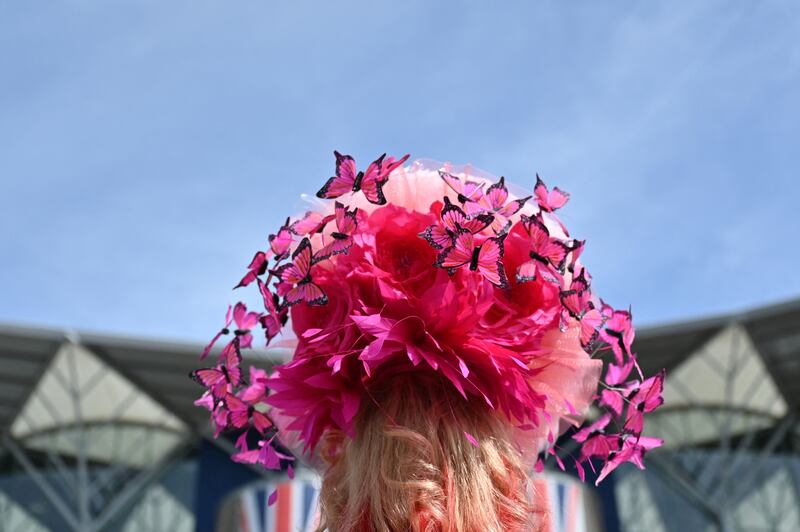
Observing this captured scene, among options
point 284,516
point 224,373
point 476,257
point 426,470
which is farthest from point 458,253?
point 284,516

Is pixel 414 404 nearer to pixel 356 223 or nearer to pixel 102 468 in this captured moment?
pixel 356 223

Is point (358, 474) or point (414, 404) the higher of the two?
point (414, 404)

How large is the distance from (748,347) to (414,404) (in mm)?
18078

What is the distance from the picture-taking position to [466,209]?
1.82 metres

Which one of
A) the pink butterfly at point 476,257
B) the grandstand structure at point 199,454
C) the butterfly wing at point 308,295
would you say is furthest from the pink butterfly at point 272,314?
the grandstand structure at point 199,454

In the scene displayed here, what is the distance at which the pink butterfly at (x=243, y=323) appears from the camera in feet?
7.40

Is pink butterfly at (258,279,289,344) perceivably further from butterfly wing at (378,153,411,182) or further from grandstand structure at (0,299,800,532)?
grandstand structure at (0,299,800,532)

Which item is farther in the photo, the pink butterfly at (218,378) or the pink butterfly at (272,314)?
the pink butterfly at (218,378)

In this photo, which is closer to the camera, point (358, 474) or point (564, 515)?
point (358, 474)

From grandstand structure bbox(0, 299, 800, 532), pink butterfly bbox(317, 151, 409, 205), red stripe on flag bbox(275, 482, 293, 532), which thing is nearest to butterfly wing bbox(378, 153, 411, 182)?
pink butterfly bbox(317, 151, 409, 205)

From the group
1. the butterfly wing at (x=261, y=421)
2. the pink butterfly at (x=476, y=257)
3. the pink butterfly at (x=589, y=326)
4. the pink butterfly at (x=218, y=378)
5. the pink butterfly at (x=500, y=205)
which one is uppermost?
the pink butterfly at (x=500, y=205)

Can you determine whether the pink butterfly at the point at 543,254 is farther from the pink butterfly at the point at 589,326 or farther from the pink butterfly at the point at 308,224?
the pink butterfly at the point at 308,224

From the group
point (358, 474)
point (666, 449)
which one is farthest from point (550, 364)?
point (666, 449)

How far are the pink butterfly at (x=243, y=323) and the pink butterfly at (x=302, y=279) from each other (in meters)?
0.32
